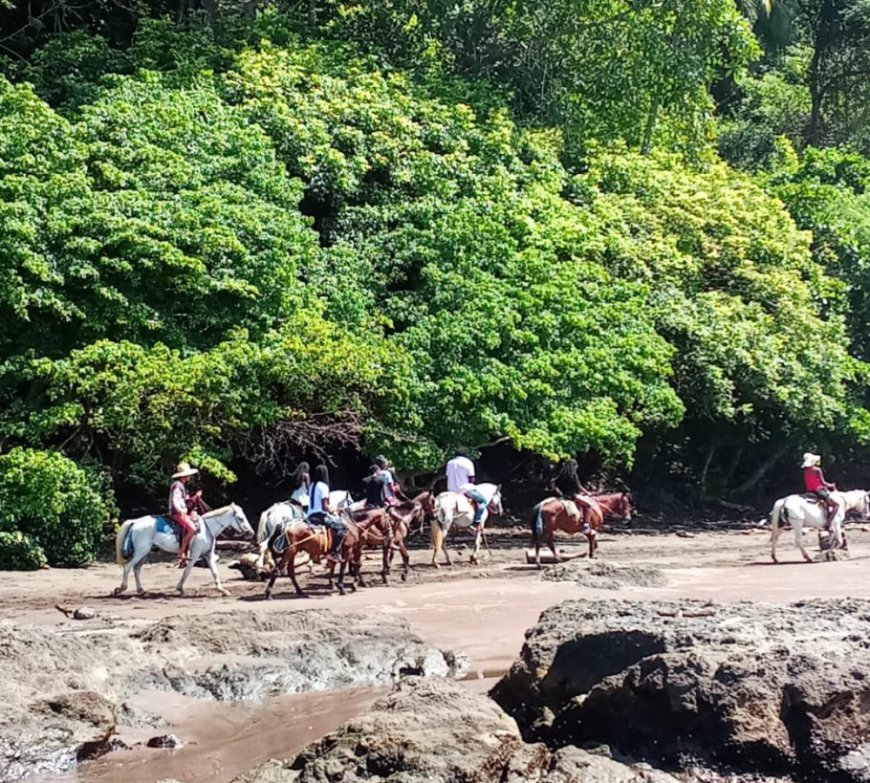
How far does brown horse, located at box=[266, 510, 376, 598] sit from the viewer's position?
16375mm

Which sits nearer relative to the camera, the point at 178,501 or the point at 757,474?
the point at 178,501

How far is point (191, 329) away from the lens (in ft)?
68.9

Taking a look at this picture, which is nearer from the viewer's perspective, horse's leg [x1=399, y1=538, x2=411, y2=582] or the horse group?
the horse group

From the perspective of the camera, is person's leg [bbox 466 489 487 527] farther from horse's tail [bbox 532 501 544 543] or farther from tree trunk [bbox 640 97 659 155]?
tree trunk [bbox 640 97 659 155]

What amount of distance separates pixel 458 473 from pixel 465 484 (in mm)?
217

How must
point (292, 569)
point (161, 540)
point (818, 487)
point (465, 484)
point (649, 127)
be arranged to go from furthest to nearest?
point (649, 127) < point (818, 487) < point (465, 484) < point (161, 540) < point (292, 569)

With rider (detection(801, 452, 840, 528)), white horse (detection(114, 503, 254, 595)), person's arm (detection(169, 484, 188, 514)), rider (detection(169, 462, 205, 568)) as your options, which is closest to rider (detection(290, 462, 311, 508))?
white horse (detection(114, 503, 254, 595))

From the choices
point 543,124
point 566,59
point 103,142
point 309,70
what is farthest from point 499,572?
point 566,59

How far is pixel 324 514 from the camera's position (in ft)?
54.3

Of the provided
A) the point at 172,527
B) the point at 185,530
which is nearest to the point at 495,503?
the point at 185,530

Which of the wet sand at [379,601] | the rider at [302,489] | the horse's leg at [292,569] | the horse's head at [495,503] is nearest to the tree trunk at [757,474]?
the wet sand at [379,601]

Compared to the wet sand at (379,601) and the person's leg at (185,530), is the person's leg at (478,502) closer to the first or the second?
the wet sand at (379,601)

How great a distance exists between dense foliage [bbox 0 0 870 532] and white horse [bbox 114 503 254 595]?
2569 mm

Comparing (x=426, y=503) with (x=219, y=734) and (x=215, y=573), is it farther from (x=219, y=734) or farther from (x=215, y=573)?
(x=219, y=734)
